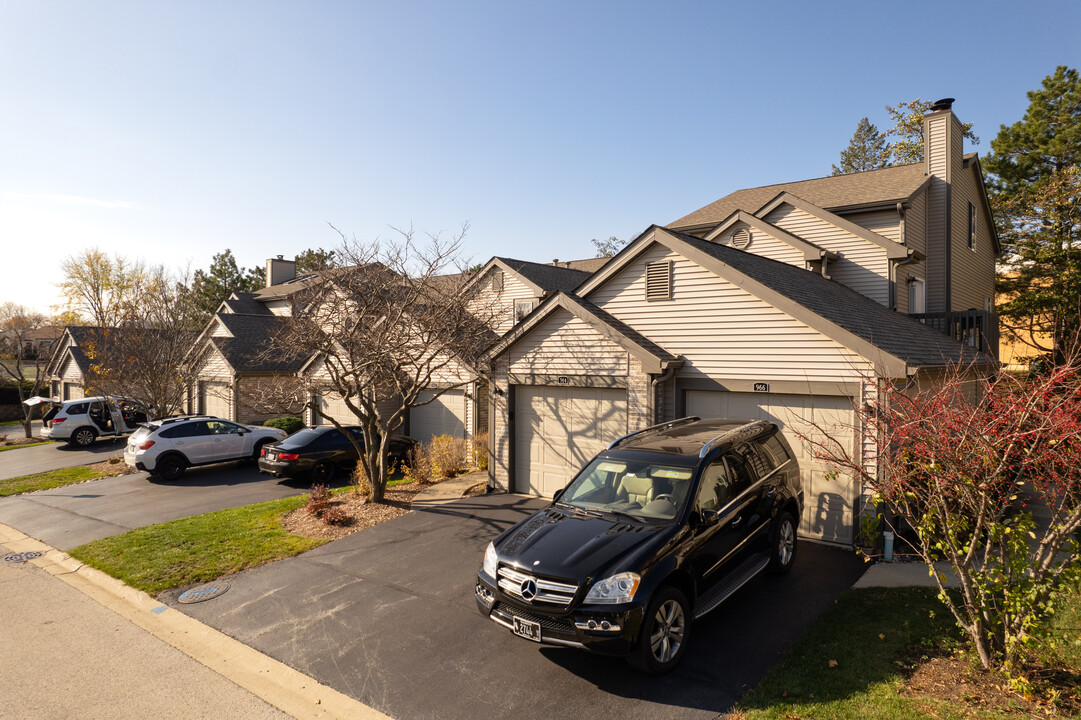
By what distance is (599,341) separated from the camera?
11992 mm

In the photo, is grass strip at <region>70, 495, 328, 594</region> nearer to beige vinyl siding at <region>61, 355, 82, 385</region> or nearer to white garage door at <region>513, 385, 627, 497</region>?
white garage door at <region>513, 385, 627, 497</region>

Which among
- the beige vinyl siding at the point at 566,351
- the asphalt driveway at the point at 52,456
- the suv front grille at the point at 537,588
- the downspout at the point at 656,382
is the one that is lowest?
the asphalt driveway at the point at 52,456

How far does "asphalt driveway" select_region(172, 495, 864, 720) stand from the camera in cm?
551

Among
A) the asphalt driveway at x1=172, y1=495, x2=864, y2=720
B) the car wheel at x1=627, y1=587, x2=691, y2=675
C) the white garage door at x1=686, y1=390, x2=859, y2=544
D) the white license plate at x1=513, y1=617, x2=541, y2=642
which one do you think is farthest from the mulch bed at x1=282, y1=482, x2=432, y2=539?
the white garage door at x1=686, y1=390, x2=859, y2=544

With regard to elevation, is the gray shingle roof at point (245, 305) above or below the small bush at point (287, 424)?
above

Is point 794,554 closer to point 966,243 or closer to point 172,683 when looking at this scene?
point 172,683

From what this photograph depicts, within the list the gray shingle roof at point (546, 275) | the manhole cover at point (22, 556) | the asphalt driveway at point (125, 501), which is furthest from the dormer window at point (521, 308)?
the manhole cover at point (22, 556)

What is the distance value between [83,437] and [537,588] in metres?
25.9

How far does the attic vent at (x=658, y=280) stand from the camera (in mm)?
11797

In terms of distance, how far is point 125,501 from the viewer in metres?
14.4

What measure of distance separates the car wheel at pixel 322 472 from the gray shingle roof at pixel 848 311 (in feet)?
35.2

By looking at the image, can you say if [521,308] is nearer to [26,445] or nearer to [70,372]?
[26,445]

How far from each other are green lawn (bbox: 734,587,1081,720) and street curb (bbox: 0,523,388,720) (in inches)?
146

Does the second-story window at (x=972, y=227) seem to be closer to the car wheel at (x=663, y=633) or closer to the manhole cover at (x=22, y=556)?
the car wheel at (x=663, y=633)
